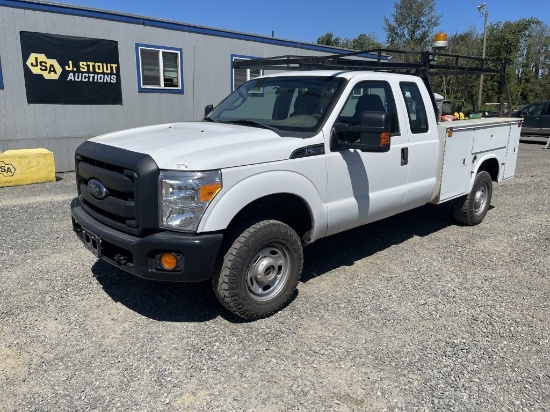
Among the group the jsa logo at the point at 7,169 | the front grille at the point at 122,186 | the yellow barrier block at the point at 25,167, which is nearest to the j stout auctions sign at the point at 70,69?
the yellow barrier block at the point at 25,167

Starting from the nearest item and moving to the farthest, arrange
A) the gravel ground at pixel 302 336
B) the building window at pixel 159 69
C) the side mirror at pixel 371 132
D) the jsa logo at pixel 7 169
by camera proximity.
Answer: the gravel ground at pixel 302 336, the side mirror at pixel 371 132, the jsa logo at pixel 7 169, the building window at pixel 159 69

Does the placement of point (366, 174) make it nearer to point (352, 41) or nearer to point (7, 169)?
point (7, 169)

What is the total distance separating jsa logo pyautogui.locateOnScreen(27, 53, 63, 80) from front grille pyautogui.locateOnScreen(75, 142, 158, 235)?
6.87 meters

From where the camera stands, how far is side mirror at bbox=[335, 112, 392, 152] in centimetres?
348

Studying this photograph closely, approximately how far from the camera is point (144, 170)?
297 cm

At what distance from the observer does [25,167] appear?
846cm

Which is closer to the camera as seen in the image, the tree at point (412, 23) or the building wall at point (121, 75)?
the building wall at point (121, 75)

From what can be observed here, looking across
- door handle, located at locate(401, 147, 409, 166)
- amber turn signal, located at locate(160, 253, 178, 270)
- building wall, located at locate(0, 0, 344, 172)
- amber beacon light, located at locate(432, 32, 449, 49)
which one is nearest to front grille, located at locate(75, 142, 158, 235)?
amber turn signal, located at locate(160, 253, 178, 270)

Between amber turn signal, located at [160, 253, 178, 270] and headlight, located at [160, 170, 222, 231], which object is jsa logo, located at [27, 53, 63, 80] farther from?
amber turn signal, located at [160, 253, 178, 270]

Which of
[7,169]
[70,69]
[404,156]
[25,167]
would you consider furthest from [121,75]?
[404,156]

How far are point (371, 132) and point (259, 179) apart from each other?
102 cm

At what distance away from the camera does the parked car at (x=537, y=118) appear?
17.2 meters

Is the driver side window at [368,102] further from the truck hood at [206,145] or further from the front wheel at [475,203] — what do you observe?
the front wheel at [475,203]

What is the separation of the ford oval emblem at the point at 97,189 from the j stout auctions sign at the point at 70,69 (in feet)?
23.4
